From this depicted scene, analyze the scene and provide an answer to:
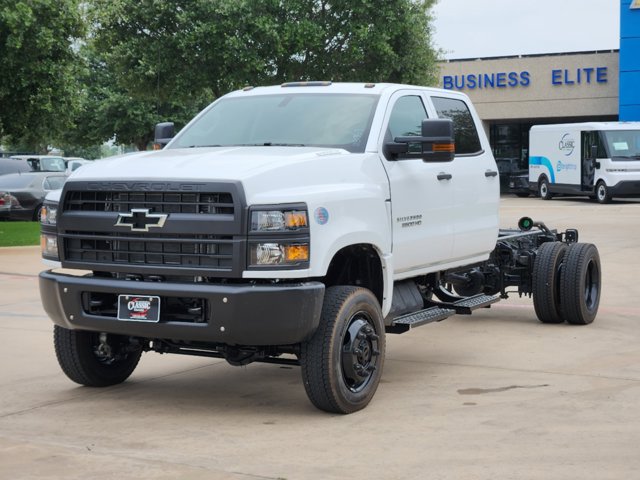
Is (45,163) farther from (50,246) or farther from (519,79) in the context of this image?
(50,246)

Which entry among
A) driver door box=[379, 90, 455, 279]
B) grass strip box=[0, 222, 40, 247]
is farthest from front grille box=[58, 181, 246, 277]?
grass strip box=[0, 222, 40, 247]

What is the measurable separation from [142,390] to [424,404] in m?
2.03

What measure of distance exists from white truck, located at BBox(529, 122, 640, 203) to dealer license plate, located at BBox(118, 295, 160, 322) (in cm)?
2997

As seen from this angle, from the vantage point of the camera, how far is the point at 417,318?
8.00m

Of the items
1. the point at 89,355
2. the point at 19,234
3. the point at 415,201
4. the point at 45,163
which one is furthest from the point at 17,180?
the point at 415,201

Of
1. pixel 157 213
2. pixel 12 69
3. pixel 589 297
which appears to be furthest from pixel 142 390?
pixel 12 69

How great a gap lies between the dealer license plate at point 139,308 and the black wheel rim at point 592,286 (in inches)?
214

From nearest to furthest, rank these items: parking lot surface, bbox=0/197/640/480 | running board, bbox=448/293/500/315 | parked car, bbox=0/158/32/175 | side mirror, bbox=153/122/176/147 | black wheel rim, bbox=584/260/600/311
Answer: parking lot surface, bbox=0/197/640/480
side mirror, bbox=153/122/176/147
running board, bbox=448/293/500/315
black wheel rim, bbox=584/260/600/311
parked car, bbox=0/158/32/175

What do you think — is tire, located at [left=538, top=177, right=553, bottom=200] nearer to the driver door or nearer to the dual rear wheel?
the dual rear wheel

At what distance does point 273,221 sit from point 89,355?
6.61 feet

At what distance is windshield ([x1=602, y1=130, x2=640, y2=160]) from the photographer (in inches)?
1383

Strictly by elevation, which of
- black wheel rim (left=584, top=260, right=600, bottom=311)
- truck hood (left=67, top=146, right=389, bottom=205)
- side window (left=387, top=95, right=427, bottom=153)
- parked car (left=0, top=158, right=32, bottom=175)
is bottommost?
black wheel rim (left=584, top=260, right=600, bottom=311)

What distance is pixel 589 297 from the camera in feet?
35.6

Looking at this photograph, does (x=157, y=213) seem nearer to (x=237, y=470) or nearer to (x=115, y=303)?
(x=115, y=303)
